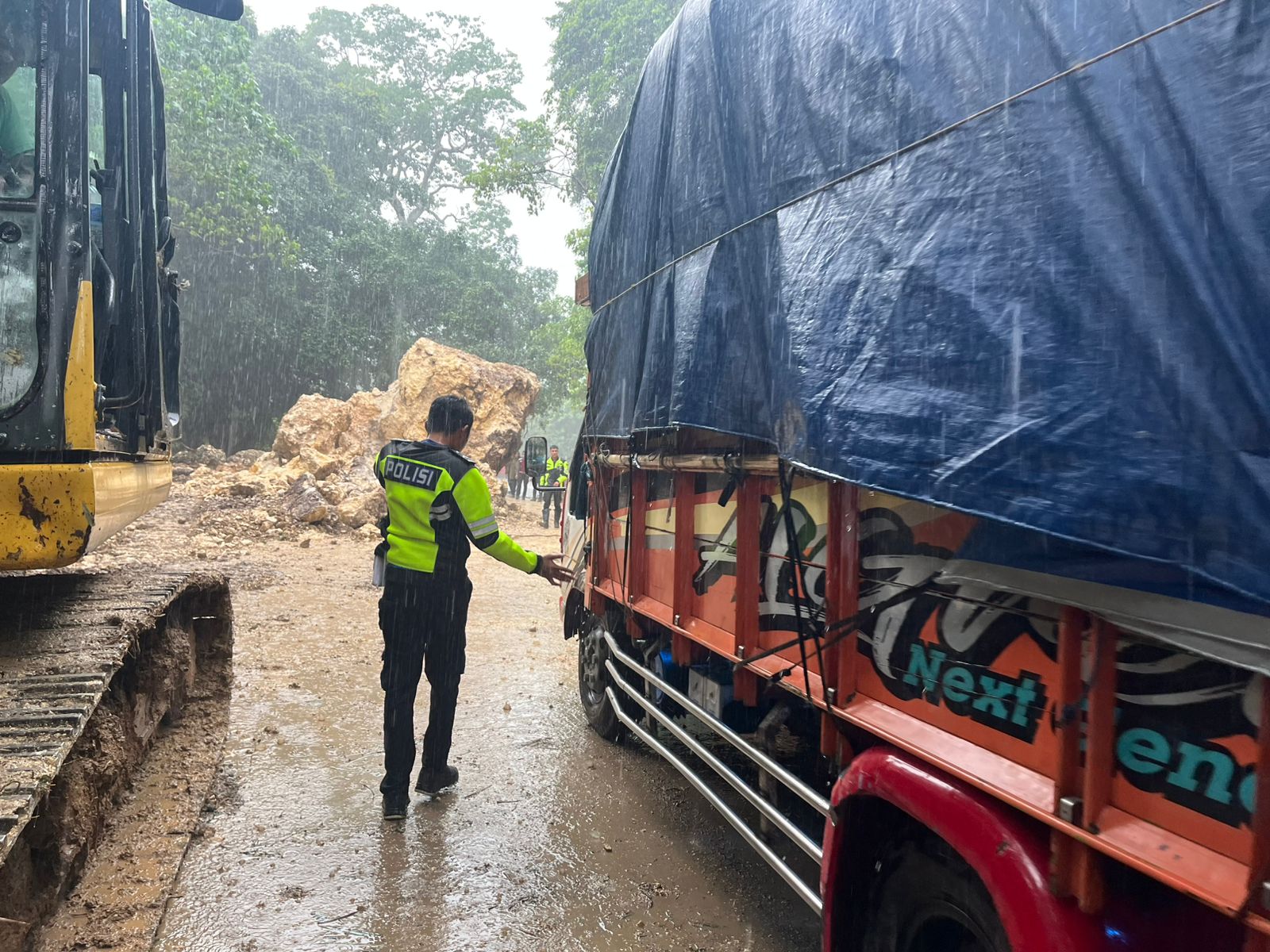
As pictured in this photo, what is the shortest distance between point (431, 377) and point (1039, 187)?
60.4 ft

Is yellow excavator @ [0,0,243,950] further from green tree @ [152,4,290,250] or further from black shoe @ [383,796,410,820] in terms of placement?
green tree @ [152,4,290,250]

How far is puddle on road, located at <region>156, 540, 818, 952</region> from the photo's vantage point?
313 cm

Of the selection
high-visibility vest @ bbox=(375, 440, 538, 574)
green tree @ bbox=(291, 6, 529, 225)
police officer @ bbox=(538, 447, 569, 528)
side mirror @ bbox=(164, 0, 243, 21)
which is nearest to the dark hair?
high-visibility vest @ bbox=(375, 440, 538, 574)

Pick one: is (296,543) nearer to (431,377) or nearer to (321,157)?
(431,377)

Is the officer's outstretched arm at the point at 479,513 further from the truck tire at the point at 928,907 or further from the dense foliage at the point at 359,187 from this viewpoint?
the dense foliage at the point at 359,187

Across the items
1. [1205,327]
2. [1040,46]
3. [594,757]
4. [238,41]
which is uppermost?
[238,41]

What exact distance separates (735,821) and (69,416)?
2602 mm

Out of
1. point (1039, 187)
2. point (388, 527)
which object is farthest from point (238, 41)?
point (1039, 187)

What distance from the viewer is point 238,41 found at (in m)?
19.3

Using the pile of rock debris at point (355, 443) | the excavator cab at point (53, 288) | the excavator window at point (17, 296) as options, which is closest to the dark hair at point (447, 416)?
the excavator cab at point (53, 288)

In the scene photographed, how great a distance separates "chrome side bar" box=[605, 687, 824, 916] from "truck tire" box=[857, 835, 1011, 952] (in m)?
0.20

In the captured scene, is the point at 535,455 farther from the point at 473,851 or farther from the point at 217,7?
the point at 217,7

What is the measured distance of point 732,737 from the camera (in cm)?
319

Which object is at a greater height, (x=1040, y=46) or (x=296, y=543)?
(x=1040, y=46)
